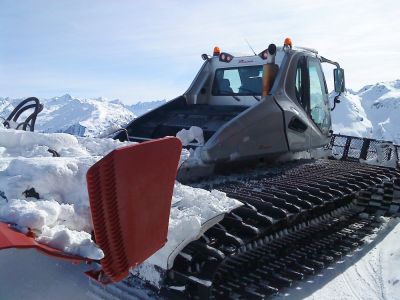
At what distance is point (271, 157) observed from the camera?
5.54m

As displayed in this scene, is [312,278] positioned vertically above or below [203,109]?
below

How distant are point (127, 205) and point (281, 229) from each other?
218 cm

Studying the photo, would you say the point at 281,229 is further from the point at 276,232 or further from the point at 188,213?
the point at 188,213

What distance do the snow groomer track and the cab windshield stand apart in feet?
4.37

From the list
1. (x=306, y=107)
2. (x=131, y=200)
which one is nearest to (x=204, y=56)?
(x=306, y=107)

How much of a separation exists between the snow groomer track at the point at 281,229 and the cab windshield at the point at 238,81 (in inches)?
52.5

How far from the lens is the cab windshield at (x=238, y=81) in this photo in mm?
6318

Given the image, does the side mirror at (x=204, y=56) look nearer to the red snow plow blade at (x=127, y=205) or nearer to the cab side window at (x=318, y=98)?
the cab side window at (x=318, y=98)

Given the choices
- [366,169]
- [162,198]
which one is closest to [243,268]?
[162,198]

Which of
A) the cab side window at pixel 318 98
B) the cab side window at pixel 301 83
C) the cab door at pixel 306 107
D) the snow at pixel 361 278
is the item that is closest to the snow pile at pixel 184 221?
the snow at pixel 361 278

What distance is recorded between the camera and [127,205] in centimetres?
213

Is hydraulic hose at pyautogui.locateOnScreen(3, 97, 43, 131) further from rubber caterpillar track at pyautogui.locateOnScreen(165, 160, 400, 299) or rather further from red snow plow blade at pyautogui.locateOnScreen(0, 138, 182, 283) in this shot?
red snow plow blade at pyautogui.locateOnScreen(0, 138, 182, 283)

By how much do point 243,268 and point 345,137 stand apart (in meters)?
7.55

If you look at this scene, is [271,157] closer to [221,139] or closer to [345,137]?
[221,139]
